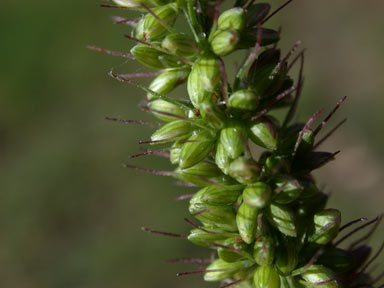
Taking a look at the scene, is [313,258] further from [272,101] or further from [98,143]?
[98,143]

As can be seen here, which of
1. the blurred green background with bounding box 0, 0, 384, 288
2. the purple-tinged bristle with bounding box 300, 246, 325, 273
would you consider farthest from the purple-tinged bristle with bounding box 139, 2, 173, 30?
the blurred green background with bounding box 0, 0, 384, 288

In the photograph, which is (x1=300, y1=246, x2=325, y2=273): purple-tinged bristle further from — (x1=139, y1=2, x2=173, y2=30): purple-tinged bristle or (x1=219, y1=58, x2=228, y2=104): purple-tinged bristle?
(x1=139, y1=2, x2=173, y2=30): purple-tinged bristle

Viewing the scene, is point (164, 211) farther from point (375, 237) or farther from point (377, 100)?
point (377, 100)

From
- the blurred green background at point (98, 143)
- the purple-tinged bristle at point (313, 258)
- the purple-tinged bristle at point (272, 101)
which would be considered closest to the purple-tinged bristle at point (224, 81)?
the purple-tinged bristle at point (272, 101)

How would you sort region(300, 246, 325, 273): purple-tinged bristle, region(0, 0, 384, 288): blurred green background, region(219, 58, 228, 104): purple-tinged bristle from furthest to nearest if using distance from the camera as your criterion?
1. region(0, 0, 384, 288): blurred green background
2. region(300, 246, 325, 273): purple-tinged bristle
3. region(219, 58, 228, 104): purple-tinged bristle

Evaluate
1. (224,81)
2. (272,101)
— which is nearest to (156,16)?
(224,81)

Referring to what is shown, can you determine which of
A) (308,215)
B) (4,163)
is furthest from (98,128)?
(308,215)

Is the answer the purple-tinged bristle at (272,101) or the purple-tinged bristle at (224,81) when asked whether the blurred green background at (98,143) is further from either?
the purple-tinged bristle at (224,81)

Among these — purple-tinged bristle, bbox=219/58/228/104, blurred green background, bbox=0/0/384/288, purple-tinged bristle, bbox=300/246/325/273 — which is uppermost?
purple-tinged bristle, bbox=219/58/228/104
